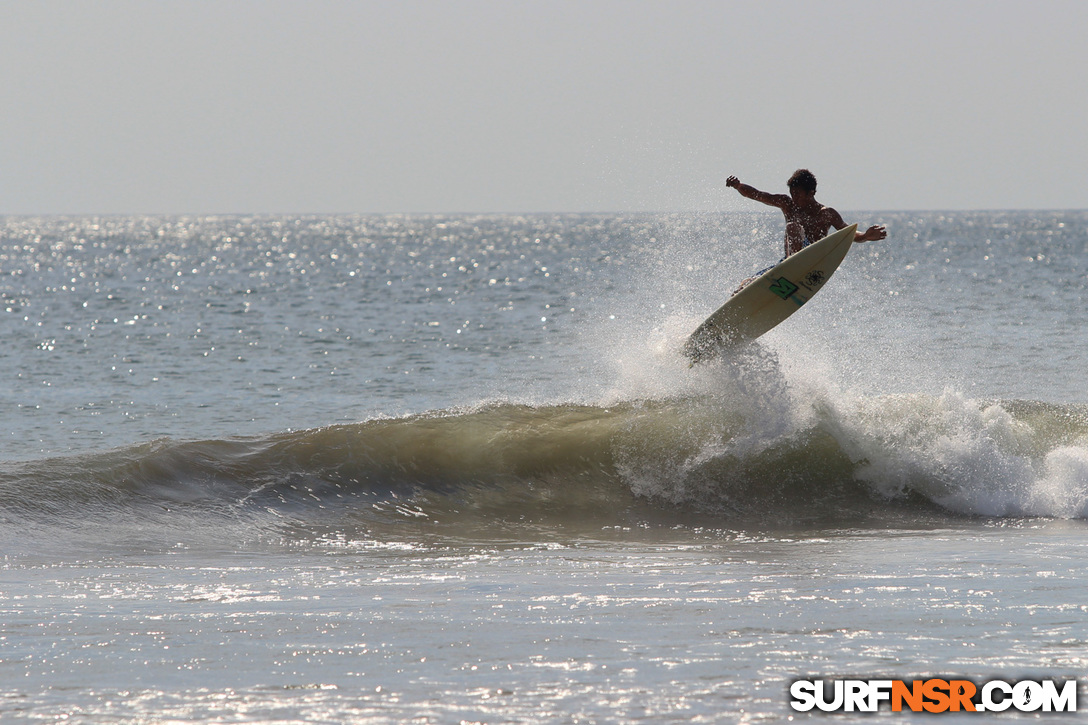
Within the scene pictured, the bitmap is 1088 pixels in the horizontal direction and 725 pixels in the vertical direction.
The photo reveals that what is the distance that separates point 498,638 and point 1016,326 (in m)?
22.4

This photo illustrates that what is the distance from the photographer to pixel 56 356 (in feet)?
73.4

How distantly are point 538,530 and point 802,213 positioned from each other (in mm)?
3750

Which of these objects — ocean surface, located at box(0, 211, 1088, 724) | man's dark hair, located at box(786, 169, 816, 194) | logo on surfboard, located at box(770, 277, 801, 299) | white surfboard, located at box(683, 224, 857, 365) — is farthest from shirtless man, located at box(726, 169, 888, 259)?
ocean surface, located at box(0, 211, 1088, 724)

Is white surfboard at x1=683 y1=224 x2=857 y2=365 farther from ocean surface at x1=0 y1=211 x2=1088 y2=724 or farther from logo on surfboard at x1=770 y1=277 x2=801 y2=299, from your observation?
ocean surface at x1=0 y1=211 x2=1088 y2=724

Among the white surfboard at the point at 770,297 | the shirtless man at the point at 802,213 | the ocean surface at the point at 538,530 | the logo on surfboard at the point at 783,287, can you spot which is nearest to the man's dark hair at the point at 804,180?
the shirtless man at the point at 802,213

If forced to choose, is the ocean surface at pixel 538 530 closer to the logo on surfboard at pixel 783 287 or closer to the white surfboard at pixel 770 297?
the white surfboard at pixel 770 297

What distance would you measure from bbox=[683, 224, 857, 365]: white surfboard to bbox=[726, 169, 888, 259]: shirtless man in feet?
0.47

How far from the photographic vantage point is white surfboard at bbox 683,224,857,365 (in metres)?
10.0

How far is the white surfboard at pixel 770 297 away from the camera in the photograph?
10047 millimetres

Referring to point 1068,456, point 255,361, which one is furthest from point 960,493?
point 255,361

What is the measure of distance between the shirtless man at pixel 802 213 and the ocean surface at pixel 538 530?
1266 mm

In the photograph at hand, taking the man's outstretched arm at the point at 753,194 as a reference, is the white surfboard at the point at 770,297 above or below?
below

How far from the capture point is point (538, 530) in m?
8.95

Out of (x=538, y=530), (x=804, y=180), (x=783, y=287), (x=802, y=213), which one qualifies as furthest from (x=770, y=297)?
(x=538, y=530)
